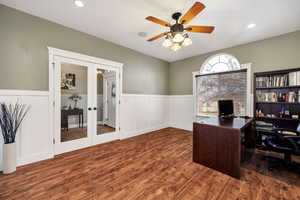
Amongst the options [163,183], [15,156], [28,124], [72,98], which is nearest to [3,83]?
→ [28,124]

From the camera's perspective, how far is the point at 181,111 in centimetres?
465

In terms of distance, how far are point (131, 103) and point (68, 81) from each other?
176 centimetres

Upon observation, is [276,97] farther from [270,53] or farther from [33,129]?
[33,129]

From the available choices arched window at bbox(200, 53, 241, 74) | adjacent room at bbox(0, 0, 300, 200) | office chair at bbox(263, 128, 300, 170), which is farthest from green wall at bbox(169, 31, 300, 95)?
office chair at bbox(263, 128, 300, 170)

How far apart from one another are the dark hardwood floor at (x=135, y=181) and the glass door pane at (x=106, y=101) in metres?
0.89

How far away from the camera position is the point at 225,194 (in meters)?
1.51

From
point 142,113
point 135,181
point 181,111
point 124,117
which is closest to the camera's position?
point 135,181

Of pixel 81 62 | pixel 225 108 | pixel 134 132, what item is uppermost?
pixel 81 62

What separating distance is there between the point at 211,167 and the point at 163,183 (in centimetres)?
96

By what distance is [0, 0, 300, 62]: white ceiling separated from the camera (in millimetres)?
1940

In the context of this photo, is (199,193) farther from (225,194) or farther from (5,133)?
(5,133)

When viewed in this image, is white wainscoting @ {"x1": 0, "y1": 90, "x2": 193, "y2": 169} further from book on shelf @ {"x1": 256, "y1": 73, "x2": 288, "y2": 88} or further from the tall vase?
book on shelf @ {"x1": 256, "y1": 73, "x2": 288, "y2": 88}

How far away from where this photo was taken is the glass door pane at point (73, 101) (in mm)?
2643

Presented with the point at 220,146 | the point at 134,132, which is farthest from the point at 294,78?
the point at 134,132
